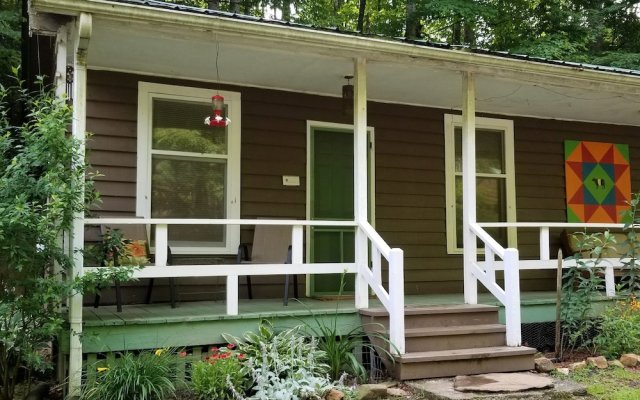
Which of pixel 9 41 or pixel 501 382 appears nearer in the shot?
pixel 501 382

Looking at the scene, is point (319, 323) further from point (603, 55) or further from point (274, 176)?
point (603, 55)

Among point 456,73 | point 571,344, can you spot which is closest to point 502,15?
point 456,73

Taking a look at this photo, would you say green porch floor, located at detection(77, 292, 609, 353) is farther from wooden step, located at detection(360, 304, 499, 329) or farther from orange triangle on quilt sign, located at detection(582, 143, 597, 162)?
orange triangle on quilt sign, located at detection(582, 143, 597, 162)

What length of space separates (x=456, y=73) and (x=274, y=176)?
2065 millimetres

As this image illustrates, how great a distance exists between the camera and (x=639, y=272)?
6.23 m

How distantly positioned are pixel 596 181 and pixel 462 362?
14.5 ft

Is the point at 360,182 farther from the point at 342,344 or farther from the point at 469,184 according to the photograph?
the point at 342,344

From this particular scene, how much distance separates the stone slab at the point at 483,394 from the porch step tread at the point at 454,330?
0.37 metres

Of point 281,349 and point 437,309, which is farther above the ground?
point 437,309

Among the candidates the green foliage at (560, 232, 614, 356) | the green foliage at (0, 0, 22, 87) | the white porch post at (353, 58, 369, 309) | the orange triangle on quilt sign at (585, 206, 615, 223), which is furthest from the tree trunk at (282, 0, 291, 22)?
the green foliage at (560, 232, 614, 356)

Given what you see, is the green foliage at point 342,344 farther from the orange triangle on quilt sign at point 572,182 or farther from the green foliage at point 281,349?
the orange triangle on quilt sign at point 572,182

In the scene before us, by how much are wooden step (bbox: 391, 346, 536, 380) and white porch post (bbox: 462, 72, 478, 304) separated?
27.6 inches

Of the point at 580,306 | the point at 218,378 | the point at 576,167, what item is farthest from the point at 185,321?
the point at 576,167

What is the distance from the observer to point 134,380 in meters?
3.84
